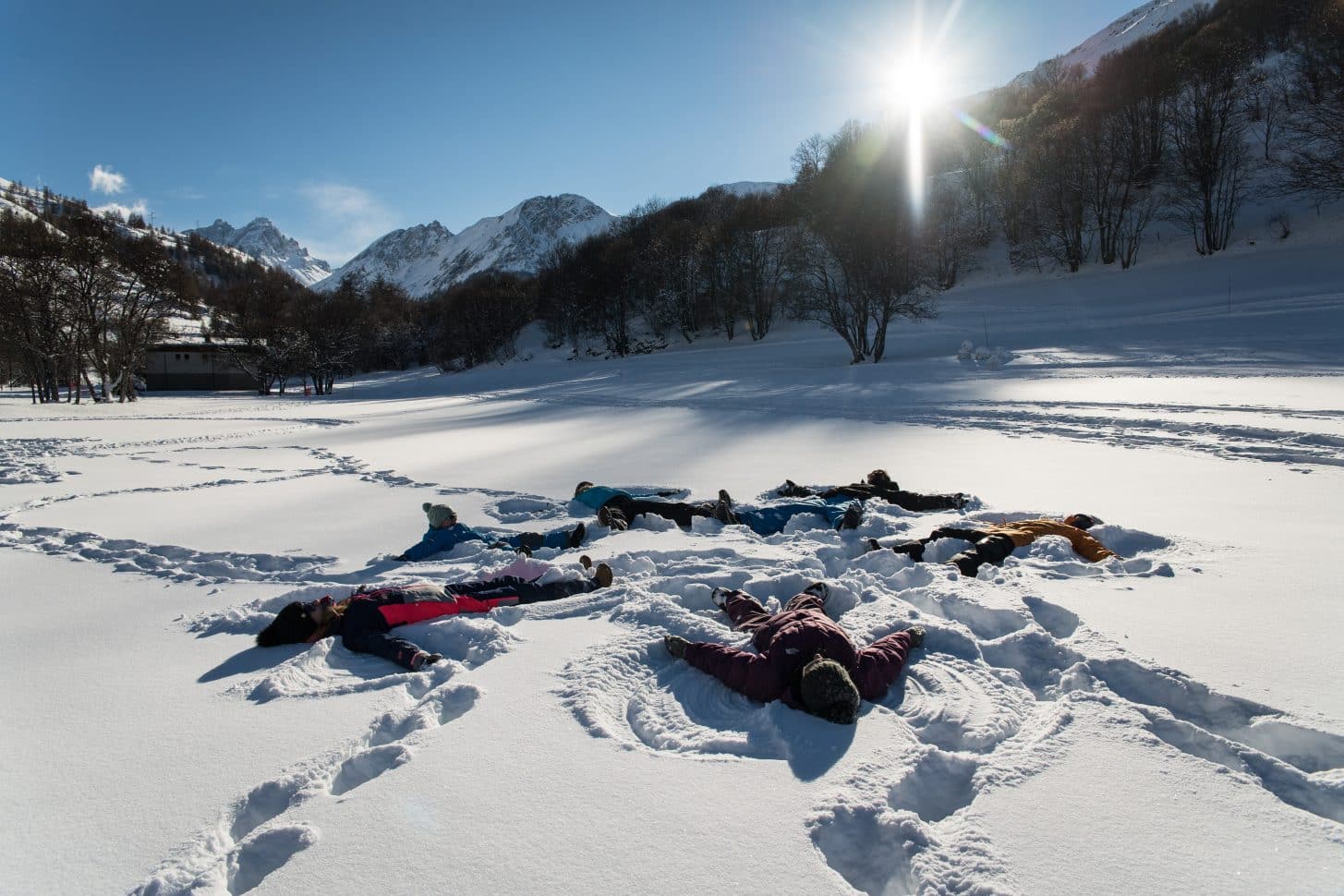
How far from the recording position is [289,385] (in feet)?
170

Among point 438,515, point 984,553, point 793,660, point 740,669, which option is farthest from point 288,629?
point 984,553

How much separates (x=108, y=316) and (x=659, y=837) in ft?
142

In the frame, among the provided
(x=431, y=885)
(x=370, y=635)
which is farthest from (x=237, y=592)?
(x=431, y=885)

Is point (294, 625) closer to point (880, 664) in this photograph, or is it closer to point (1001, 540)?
point (880, 664)

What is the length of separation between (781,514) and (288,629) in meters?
3.49

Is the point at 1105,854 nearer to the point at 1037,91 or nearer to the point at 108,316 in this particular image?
the point at 108,316

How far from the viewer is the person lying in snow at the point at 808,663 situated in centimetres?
240

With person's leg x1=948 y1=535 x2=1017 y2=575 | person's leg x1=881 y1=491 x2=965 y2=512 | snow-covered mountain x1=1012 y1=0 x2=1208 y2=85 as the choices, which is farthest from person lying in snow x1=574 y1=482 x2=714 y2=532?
snow-covered mountain x1=1012 y1=0 x2=1208 y2=85

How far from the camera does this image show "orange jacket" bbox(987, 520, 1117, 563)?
3.97m

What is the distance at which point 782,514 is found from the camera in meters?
5.18

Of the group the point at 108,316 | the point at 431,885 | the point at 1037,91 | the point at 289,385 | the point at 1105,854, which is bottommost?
the point at 1105,854

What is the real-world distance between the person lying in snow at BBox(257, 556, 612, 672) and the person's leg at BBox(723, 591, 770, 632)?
991 millimetres

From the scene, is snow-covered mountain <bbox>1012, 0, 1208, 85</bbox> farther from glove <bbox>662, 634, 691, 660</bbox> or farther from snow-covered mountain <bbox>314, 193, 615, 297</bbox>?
snow-covered mountain <bbox>314, 193, 615, 297</bbox>

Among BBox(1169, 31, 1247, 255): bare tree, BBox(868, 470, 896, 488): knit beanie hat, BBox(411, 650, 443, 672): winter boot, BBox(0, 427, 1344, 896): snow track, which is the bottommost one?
BBox(0, 427, 1344, 896): snow track
